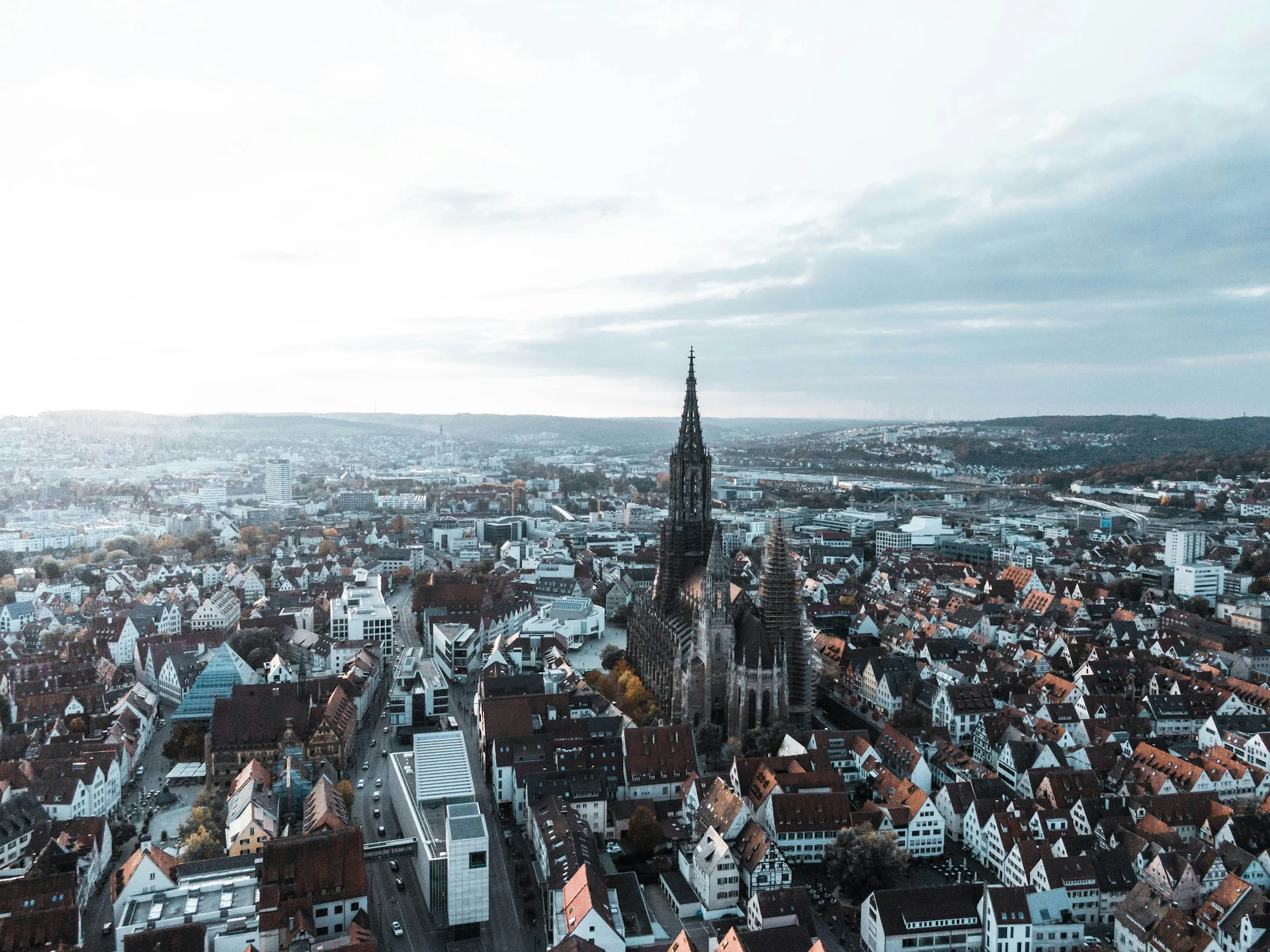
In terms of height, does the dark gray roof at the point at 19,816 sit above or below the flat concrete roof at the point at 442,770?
below

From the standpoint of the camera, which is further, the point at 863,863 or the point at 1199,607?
the point at 1199,607

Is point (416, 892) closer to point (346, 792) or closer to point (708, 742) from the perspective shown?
point (346, 792)

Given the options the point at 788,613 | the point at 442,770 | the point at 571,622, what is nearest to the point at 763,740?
the point at 788,613

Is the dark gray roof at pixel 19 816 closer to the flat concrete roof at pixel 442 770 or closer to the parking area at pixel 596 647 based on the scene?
the flat concrete roof at pixel 442 770

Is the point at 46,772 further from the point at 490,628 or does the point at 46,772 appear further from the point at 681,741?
the point at 490,628

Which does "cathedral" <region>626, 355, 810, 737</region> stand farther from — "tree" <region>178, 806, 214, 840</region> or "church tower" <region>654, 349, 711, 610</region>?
"tree" <region>178, 806, 214, 840</region>

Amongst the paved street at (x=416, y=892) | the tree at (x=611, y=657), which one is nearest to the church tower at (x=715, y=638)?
the paved street at (x=416, y=892)
